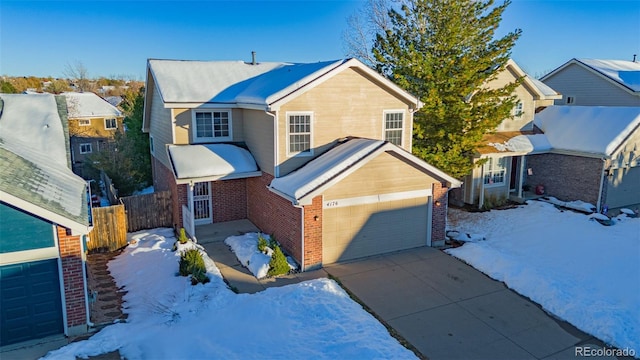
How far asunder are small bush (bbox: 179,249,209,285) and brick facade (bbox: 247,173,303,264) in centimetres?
295

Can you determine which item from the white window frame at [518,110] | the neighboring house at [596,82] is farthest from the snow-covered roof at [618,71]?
the white window frame at [518,110]

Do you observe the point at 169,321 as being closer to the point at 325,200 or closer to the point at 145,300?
the point at 145,300

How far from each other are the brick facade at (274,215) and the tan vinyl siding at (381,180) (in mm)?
1456

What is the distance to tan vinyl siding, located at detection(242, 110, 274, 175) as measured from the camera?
1530 centimetres

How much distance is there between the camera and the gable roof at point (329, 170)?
505 inches

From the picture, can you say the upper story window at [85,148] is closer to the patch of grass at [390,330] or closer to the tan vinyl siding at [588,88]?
the patch of grass at [390,330]

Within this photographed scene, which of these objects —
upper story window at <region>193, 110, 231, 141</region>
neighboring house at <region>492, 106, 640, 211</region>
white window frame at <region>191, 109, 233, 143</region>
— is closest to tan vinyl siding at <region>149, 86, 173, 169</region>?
white window frame at <region>191, 109, 233, 143</region>

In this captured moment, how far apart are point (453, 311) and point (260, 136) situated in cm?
949

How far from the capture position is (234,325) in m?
9.64

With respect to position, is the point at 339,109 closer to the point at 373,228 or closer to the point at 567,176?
the point at 373,228

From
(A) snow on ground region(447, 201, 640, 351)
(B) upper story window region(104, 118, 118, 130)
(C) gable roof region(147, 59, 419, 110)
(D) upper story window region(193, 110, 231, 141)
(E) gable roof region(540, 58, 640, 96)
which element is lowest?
(A) snow on ground region(447, 201, 640, 351)

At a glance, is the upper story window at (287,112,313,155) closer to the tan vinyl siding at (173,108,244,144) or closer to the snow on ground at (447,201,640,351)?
the tan vinyl siding at (173,108,244,144)

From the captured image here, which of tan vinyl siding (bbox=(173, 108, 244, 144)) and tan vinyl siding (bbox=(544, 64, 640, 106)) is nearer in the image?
tan vinyl siding (bbox=(173, 108, 244, 144))

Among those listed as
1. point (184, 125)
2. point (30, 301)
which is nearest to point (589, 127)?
point (184, 125)
